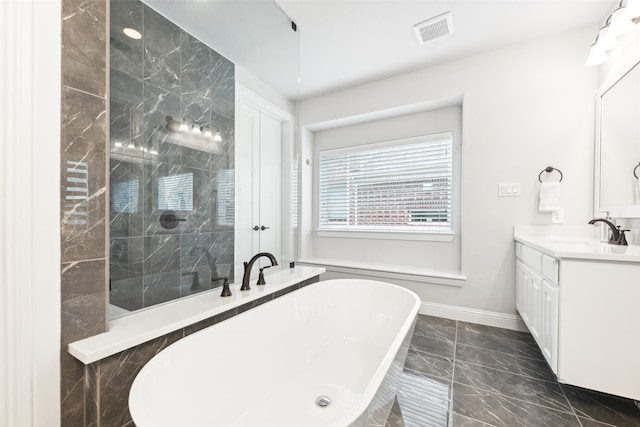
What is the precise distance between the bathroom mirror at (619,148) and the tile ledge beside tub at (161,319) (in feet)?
7.60

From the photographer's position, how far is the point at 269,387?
1.43m

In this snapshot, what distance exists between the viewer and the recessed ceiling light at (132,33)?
152cm

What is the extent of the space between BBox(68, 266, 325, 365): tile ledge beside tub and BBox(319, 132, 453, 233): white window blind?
1.84 meters

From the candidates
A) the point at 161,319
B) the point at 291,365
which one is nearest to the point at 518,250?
the point at 291,365

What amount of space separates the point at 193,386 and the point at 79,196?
33.6 inches

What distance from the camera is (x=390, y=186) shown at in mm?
3352

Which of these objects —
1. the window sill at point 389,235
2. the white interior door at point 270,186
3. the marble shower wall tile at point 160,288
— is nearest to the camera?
the marble shower wall tile at point 160,288

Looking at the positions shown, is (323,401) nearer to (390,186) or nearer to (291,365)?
(291,365)

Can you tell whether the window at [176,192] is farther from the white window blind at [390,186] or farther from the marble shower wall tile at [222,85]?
the white window blind at [390,186]

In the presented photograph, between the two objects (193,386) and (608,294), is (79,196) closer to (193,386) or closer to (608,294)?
(193,386)

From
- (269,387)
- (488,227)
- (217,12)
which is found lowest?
(269,387)

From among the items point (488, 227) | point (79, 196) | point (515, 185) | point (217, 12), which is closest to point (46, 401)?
point (79, 196)

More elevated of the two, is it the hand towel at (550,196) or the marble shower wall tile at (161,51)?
the marble shower wall tile at (161,51)

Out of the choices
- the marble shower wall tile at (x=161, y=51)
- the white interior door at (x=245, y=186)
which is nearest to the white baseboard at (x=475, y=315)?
the white interior door at (x=245, y=186)
